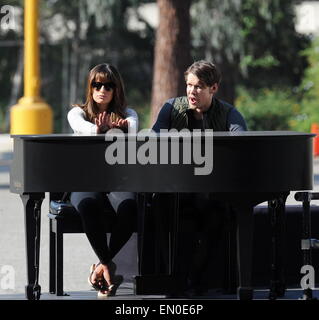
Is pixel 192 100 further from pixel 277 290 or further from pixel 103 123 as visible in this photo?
pixel 277 290

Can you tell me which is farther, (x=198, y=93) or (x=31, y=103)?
(x=31, y=103)

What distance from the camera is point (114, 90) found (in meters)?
7.75

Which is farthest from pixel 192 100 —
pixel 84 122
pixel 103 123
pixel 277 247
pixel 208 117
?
pixel 277 247

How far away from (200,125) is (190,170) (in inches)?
33.1

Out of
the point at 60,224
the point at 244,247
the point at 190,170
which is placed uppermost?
the point at 190,170

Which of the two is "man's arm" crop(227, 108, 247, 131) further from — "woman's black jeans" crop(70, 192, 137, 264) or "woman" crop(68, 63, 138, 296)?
"woman's black jeans" crop(70, 192, 137, 264)

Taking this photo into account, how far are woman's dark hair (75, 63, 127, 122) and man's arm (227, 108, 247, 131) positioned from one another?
0.67 meters

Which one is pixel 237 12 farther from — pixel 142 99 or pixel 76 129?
pixel 76 129

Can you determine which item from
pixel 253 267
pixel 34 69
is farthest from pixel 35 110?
pixel 253 267

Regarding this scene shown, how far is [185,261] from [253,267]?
53 cm

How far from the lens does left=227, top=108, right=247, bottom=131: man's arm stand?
762 cm

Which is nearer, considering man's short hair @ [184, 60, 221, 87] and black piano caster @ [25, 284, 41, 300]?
black piano caster @ [25, 284, 41, 300]

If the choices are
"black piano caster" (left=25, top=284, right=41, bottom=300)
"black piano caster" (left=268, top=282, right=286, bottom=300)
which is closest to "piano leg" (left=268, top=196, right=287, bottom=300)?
"black piano caster" (left=268, top=282, right=286, bottom=300)

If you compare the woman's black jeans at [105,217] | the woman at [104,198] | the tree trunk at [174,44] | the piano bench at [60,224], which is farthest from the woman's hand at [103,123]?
the tree trunk at [174,44]
